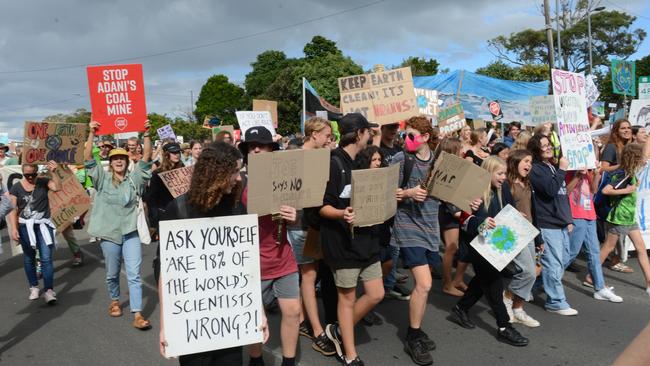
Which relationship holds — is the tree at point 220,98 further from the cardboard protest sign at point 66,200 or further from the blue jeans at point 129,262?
the blue jeans at point 129,262

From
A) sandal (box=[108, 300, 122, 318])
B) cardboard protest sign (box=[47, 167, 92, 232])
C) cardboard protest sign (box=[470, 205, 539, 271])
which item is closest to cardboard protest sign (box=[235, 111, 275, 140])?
cardboard protest sign (box=[47, 167, 92, 232])

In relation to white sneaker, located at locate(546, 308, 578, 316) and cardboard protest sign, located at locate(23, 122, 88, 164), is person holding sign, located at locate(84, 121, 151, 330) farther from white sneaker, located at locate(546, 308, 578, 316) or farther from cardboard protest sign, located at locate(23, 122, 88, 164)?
white sneaker, located at locate(546, 308, 578, 316)

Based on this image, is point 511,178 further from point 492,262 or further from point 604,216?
point 604,216

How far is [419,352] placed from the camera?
4102 mm

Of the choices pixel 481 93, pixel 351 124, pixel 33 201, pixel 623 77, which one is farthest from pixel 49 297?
pixel 481 93

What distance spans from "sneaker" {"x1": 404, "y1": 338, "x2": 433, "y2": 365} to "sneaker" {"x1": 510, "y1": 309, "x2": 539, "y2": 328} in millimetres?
1334

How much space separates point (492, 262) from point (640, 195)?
12.7 feet

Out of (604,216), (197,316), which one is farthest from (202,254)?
(604,216)

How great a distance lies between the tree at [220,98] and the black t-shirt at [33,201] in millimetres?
57229

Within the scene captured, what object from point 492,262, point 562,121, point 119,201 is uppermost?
point 562,121

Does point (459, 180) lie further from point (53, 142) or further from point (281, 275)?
point (53, 142)

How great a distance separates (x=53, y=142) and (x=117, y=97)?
1.11 m

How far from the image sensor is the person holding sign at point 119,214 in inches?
202

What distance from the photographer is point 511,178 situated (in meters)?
4.99
